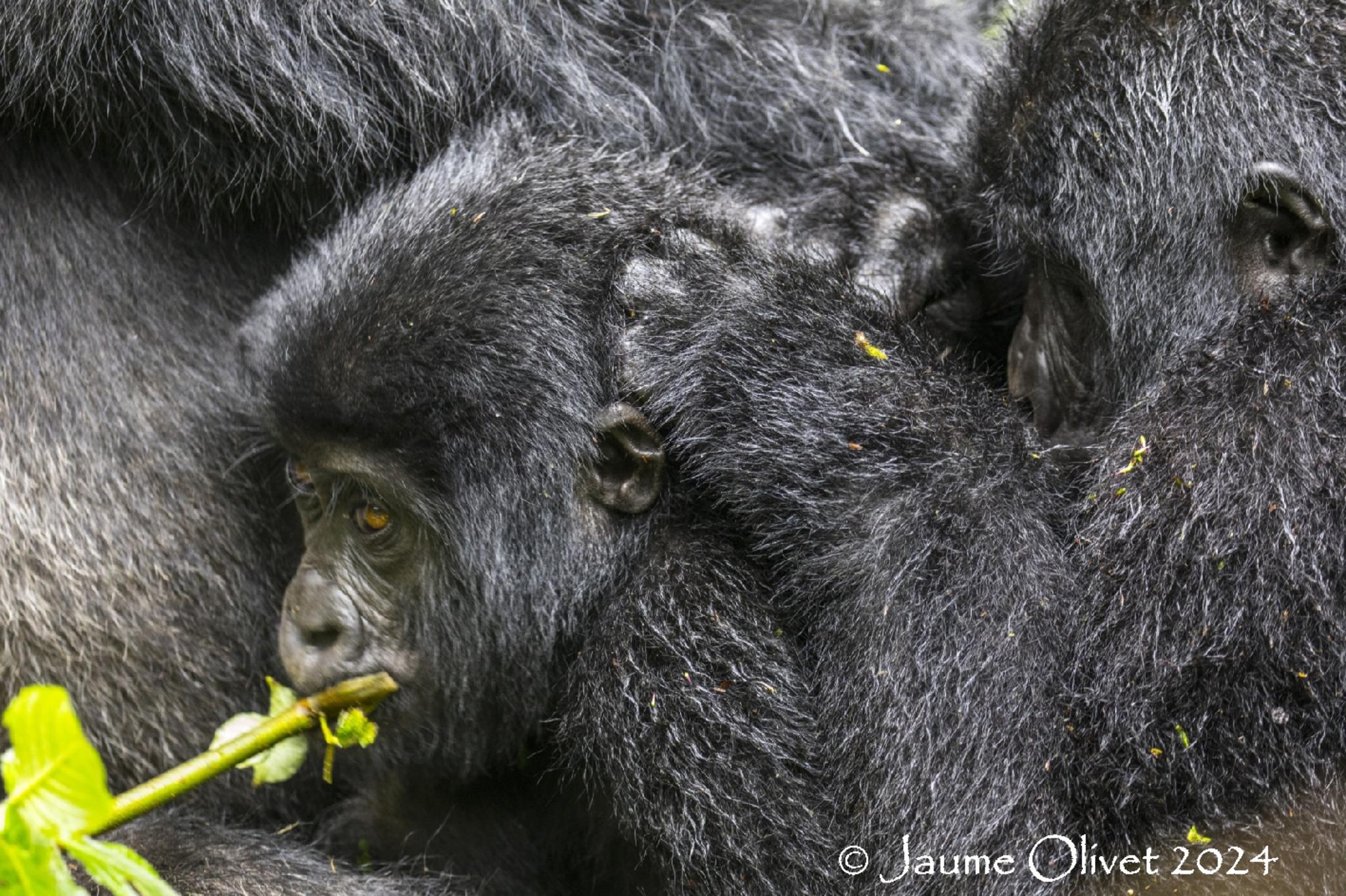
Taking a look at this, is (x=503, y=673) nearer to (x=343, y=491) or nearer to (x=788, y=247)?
(x=343, y=491)

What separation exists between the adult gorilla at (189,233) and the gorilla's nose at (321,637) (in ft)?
0.94

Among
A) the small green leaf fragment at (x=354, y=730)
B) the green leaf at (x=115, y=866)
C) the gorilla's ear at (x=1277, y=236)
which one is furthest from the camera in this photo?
the small green leaf fragment at (x=354, y=730)

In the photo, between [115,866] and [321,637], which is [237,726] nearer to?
[321,637]

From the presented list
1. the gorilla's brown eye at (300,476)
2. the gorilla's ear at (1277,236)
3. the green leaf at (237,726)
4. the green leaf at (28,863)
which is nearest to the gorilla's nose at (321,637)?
the green leaf at (237,726)

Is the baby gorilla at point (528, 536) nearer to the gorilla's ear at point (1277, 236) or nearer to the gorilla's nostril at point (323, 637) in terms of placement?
the gorilla's nostril at point (323, 637)

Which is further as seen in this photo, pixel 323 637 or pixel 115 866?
pixel 323 637

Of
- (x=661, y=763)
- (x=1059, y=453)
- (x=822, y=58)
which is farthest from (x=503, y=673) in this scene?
(x=822, y=58)

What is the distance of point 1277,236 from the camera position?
2611 millimetres

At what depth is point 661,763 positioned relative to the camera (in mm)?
2635

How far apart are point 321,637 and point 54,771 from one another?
114cm

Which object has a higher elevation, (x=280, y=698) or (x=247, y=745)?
(x=247, y=745)

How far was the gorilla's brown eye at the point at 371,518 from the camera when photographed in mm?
2842

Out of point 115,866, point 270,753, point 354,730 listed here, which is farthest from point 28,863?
point 270,753

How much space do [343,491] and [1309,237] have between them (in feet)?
6.23
